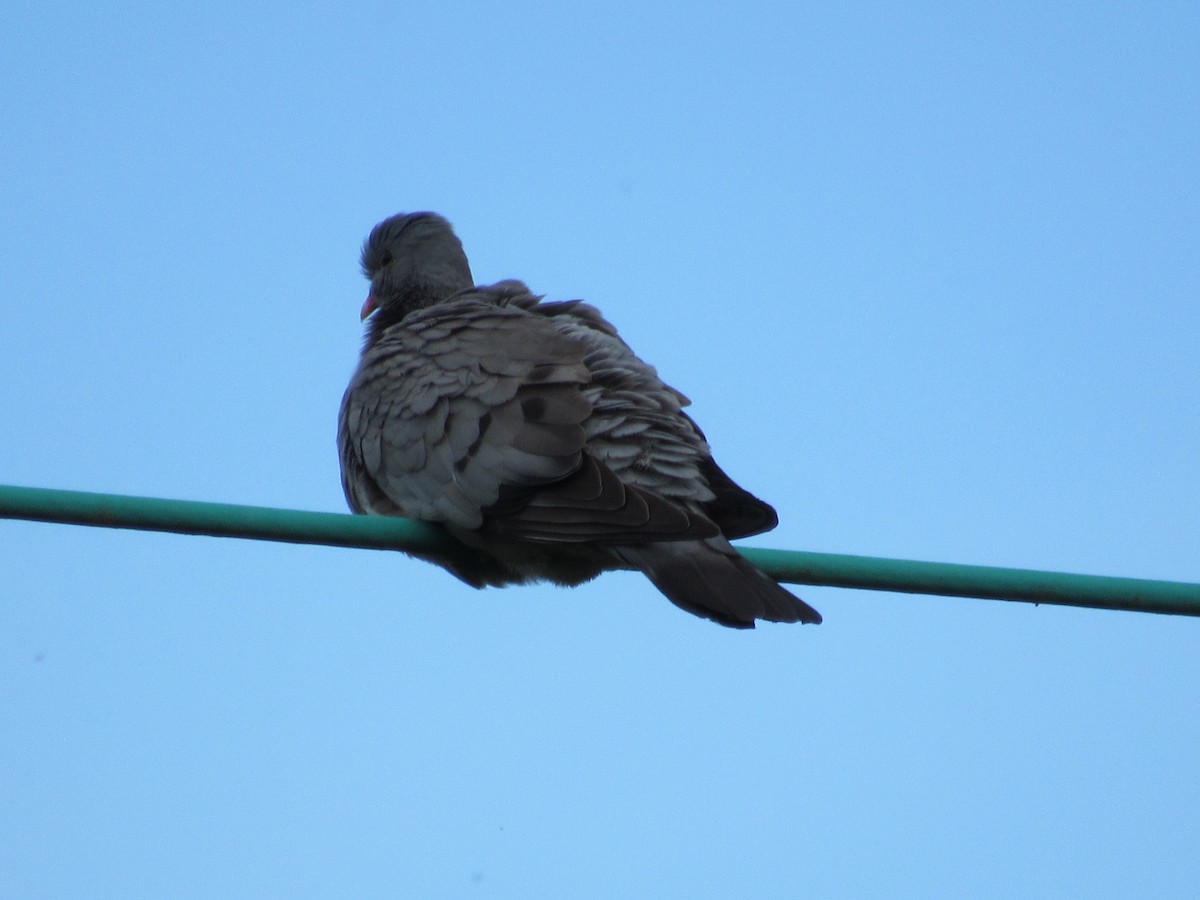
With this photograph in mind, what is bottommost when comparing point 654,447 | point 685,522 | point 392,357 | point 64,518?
point 64,518

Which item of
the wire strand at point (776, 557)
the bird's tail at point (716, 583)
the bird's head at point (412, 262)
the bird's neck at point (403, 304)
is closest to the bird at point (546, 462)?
the bird's tail at point (716, 583)

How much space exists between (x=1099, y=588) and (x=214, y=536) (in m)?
1.77

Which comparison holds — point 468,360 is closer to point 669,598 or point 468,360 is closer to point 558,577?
point 558,577

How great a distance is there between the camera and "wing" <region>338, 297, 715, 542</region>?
4.10m

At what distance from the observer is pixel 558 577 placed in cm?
460

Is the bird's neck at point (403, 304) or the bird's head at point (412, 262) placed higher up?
the bird's head at point (412, 262)

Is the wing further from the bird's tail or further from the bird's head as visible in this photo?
the bird's head

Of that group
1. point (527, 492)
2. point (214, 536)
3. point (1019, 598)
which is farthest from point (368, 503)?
point (1019, 598)

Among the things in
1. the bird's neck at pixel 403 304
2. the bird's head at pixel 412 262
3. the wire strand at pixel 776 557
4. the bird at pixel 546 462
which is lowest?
the wire strand at pixel 776 557

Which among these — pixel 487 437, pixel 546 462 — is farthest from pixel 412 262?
pixel 546 462

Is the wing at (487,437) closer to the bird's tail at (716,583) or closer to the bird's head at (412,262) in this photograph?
the bird's tail at (716,583)

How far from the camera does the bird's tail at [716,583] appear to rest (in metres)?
3.71

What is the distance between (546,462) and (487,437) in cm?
22

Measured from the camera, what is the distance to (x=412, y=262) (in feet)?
20.9
